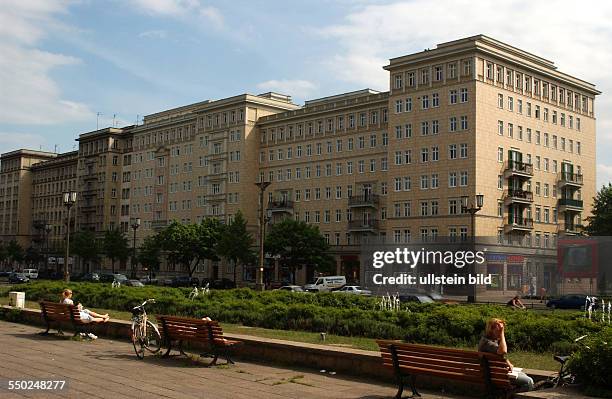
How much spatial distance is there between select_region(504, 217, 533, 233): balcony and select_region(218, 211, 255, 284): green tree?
90.8 ft

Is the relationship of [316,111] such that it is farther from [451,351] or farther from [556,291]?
[451,351]

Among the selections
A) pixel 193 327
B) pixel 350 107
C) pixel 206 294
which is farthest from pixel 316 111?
pixel 193 327

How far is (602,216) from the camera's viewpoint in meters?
66.9

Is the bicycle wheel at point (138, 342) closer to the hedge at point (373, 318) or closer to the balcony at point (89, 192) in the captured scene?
the hedge at point (373, 318)

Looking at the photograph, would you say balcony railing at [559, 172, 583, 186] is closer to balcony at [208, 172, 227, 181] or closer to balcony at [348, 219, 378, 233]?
balcony at [348, 219, 378, 233]

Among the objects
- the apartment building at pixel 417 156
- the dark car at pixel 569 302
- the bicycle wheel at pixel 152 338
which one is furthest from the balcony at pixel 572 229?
the bicycle wheel at pixel 152 338

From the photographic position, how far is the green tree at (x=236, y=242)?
261ft

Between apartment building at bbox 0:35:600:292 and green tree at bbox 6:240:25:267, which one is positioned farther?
green tree at bbox 6:240:25:267

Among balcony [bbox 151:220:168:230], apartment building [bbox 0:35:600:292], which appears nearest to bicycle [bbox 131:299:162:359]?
apartment building [bbox 0:35:600:292]

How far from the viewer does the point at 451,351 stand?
10641 millimetres

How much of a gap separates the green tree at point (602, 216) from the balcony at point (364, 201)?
67.0ft

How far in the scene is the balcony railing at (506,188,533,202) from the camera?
69.1 meters

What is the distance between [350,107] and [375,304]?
54.8 meters

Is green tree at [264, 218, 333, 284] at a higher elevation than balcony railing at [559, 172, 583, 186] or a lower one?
lower
